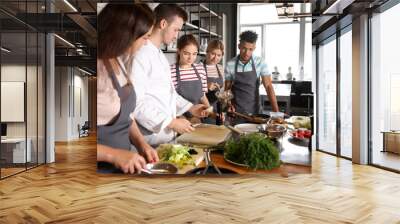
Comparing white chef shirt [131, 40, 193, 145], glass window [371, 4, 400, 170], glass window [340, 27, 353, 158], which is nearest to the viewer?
white chef shirt [131, 40, 193, 145]

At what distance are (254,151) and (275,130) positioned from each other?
51 cm

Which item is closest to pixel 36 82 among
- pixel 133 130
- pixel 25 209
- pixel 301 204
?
pixel 133 130

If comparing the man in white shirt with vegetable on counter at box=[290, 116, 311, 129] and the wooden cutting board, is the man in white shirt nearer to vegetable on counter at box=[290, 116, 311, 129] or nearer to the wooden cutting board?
the wooden cutting board

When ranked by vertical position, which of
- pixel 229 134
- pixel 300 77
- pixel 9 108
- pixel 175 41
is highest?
pixel 175 41

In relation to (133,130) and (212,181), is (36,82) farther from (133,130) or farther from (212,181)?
(212,181)

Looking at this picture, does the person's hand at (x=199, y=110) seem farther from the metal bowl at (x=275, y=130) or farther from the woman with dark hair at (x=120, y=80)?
the metal bowl at (x=275, y=130)

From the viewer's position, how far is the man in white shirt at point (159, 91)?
5.32 m

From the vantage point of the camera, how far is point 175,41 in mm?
5473

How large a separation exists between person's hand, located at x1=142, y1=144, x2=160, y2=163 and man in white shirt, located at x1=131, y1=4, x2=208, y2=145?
8cm

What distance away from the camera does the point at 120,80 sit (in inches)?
209

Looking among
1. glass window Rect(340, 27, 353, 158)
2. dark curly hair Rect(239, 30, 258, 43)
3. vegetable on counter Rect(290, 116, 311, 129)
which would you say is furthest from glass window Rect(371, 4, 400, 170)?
dark curly hair Rect(239, 30, 258, 43)

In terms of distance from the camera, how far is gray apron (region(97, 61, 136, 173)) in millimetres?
5316

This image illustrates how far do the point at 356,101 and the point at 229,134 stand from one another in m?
3.05

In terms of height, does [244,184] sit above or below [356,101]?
below
